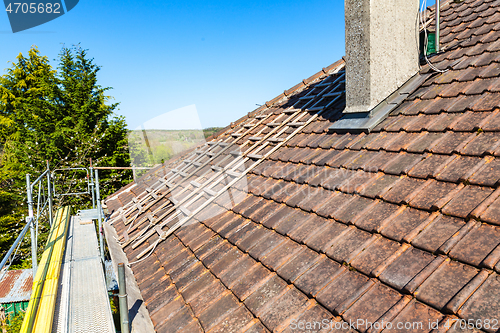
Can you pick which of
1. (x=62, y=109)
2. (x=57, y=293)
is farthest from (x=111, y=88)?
(x=57, y=293)

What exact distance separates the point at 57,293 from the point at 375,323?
4786 mm

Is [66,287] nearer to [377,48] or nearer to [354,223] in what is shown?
[354,223]

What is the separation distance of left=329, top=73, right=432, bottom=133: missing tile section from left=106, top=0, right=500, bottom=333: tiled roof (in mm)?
92

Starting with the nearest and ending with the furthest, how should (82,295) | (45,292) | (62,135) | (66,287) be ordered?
(45,292) < (82,295) < (66,287) < (62,135)

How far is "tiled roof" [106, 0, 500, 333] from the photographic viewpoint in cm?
167

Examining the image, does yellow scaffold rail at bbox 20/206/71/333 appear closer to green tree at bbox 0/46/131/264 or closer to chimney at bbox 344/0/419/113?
chimney at bbox 344/0/419/113

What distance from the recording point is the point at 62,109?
65.6ft

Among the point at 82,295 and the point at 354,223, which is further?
the point at 82,295

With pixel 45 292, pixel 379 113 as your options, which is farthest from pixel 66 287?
pixel 379 113

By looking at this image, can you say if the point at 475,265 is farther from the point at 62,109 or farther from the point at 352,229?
the point at 62,109

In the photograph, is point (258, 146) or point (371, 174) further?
point (258, 146)

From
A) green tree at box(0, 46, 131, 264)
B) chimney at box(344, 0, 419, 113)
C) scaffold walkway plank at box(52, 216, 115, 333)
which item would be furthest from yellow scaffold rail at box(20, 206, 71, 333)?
green tree at box(0, 46, 131, 264)

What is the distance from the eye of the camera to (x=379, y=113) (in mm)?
3525

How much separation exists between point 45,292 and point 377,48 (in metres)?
5.72
